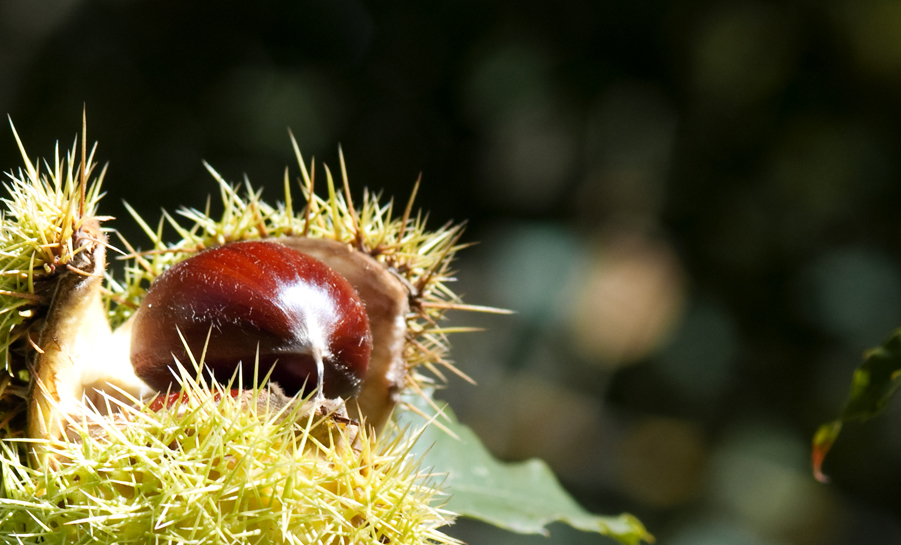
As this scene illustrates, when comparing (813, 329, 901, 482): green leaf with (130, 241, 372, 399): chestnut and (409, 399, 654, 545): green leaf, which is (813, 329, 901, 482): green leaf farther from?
(130, 241, 372, 399): chestnut

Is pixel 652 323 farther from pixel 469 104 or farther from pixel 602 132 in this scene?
pixel 469 104

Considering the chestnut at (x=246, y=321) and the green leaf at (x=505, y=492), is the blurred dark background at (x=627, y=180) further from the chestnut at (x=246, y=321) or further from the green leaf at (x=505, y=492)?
the chestnut at (x=246, y=321)

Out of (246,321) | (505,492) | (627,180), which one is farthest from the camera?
(627,180)

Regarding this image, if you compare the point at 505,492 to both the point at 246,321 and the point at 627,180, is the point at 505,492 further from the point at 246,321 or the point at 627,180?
the point at 627,180

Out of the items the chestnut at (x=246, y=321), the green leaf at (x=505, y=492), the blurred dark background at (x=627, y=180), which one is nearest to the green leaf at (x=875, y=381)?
the green leaf at (x=505, y=492)

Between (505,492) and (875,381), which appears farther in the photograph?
(505,492)

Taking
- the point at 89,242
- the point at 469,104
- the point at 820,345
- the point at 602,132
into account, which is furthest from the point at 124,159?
the point at 820,345

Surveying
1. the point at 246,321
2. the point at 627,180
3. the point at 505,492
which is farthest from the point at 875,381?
the point at 627,180
